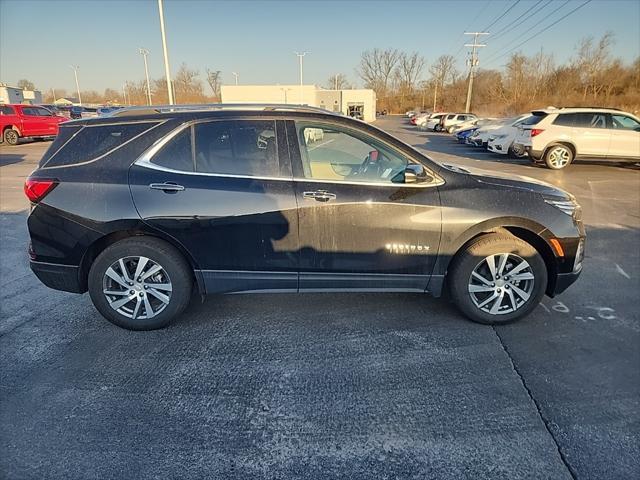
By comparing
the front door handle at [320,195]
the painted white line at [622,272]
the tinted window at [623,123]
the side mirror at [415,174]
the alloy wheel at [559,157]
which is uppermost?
the tinted window at [623,123]

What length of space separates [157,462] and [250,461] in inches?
19.6

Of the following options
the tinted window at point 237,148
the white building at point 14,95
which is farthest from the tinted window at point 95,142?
the white building at point 14,95

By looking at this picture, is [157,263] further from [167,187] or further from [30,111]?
[30,111]

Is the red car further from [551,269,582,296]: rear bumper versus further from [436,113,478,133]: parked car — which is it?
[436,113,478,133]: parked car

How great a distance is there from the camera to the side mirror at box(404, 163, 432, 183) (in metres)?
3.17

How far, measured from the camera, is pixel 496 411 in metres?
2.46

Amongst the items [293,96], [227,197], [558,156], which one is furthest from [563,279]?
[293,96]

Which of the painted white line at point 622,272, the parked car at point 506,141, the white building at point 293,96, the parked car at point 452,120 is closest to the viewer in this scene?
the painted white line at point 622,272

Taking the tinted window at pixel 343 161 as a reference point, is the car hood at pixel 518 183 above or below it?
below

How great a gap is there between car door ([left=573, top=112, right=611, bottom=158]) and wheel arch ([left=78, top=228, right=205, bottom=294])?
13251mm

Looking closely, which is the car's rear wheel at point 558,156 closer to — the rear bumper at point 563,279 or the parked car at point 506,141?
the parked car at point 506,141

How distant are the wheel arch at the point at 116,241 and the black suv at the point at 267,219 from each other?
0.01 metres

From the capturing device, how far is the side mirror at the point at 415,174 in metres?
3.17

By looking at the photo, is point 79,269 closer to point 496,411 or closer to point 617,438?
point 496,411
